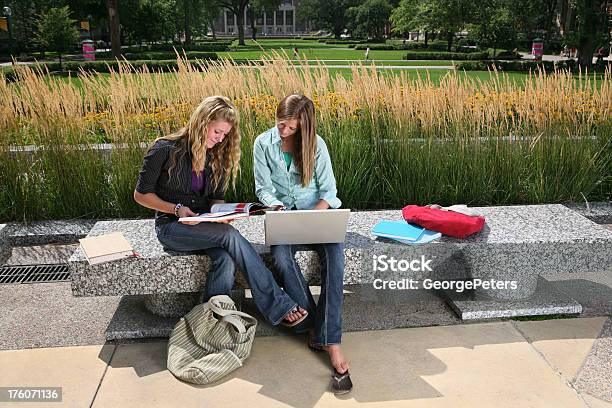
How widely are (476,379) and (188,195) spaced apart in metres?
1.66

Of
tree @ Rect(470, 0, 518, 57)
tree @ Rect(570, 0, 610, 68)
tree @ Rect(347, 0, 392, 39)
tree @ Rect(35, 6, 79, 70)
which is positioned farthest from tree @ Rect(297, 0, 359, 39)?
tree @ Rect(570, 0, 610, 68)

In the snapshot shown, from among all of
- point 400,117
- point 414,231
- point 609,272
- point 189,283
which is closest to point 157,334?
point 189,283

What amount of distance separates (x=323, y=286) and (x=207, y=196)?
2.61ft

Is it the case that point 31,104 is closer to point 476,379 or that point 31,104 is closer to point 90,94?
point 90,94

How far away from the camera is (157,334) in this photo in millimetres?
3197

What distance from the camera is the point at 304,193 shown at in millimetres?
3412

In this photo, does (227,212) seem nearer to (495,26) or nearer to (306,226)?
(306,226)

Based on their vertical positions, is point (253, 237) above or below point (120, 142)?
below


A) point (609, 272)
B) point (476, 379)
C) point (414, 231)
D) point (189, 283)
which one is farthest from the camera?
point (609, 272)

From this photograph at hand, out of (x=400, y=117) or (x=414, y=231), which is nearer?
(x=414, y=231)

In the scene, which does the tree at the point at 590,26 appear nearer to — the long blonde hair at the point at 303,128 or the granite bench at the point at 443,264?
the granite bench at the point at 443,264

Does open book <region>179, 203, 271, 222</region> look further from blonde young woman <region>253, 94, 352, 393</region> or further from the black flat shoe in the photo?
the black flat shoe

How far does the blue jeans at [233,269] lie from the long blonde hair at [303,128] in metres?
0.55

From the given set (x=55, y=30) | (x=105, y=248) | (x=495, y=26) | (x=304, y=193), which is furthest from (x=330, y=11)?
(x=105, y=248)
